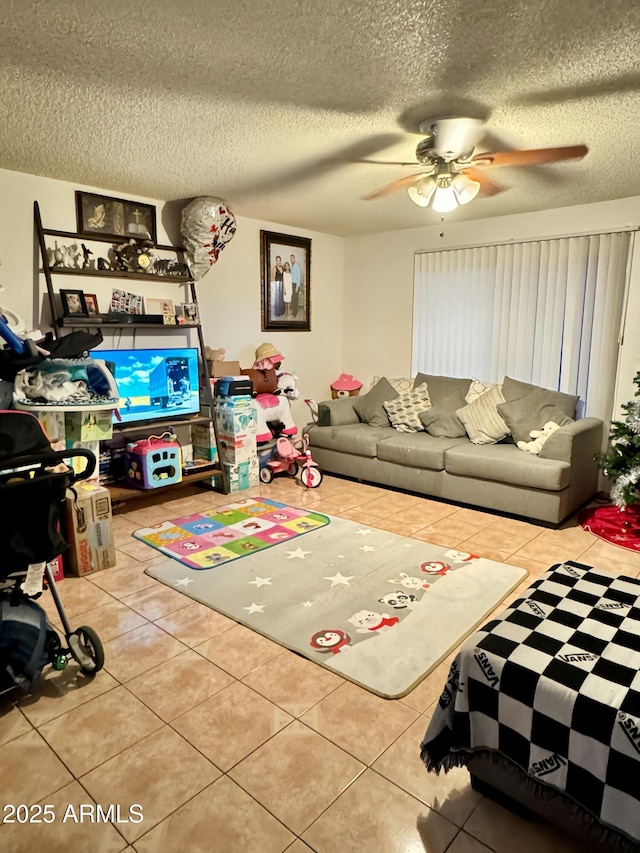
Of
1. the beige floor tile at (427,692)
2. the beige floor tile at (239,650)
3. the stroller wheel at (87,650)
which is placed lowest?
the beige floor tile at (427,692)

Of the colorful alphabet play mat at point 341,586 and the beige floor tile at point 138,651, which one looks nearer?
the beige floor tile at point 138,651

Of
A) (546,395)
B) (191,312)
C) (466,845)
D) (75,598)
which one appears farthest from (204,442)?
(466,845)

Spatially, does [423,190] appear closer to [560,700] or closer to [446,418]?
[446,418]

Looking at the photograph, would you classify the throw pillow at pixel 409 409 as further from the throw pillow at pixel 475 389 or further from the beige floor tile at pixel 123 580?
the beige floor tile at pixel 123 580

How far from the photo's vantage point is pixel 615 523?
12.3 ft

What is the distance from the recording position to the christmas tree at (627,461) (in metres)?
3.51

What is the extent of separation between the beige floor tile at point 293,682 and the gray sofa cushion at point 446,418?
9.22ft

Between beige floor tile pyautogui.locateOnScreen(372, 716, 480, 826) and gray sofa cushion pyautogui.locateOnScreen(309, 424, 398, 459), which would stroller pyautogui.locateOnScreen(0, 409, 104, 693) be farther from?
gray sofa cushion pyautogui.locateOnScreen(309, 424, 398, 459)

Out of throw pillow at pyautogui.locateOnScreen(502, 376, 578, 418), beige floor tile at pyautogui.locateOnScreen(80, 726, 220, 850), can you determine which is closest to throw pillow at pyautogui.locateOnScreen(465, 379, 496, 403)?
throw pillow at pyautogui.locateOnScreen(502, 376, 578, 418)

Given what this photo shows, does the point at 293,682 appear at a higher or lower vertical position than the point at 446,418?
lower

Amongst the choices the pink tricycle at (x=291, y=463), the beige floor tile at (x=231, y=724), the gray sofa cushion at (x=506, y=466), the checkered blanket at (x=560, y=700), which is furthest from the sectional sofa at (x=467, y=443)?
the beige floor tile at (x=231, y=724)

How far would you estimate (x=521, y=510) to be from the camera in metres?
3.85

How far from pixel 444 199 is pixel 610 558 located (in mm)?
2331

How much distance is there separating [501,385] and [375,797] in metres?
3.65
